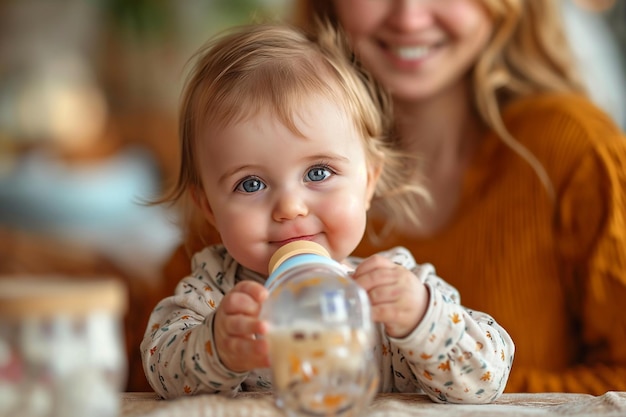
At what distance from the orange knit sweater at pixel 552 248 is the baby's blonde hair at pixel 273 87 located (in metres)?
0.35

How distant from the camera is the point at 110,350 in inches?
30.2

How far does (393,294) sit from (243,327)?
0.57 feet

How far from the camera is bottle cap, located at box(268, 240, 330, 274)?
92cm

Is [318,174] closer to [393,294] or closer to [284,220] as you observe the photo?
[284,220]

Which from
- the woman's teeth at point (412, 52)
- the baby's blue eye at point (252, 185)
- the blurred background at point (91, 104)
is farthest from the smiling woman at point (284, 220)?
the blurred background at point (91, 104)

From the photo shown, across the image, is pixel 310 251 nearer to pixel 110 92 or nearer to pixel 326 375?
pixel 326 375

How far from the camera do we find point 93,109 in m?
4.95

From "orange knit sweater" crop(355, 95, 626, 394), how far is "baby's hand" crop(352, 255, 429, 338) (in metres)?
0.53

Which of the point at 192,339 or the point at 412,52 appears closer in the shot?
the point at 192,339

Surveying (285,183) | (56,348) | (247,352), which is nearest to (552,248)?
(285,183)

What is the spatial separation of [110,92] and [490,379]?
4360mm

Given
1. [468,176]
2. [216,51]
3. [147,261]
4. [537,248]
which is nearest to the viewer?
[216,51]

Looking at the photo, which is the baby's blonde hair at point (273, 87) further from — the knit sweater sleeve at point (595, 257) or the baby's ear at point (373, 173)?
the knit sweater sleeve at point (595, 257)

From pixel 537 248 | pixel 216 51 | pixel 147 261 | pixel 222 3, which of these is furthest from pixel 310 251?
pixel 222 3
